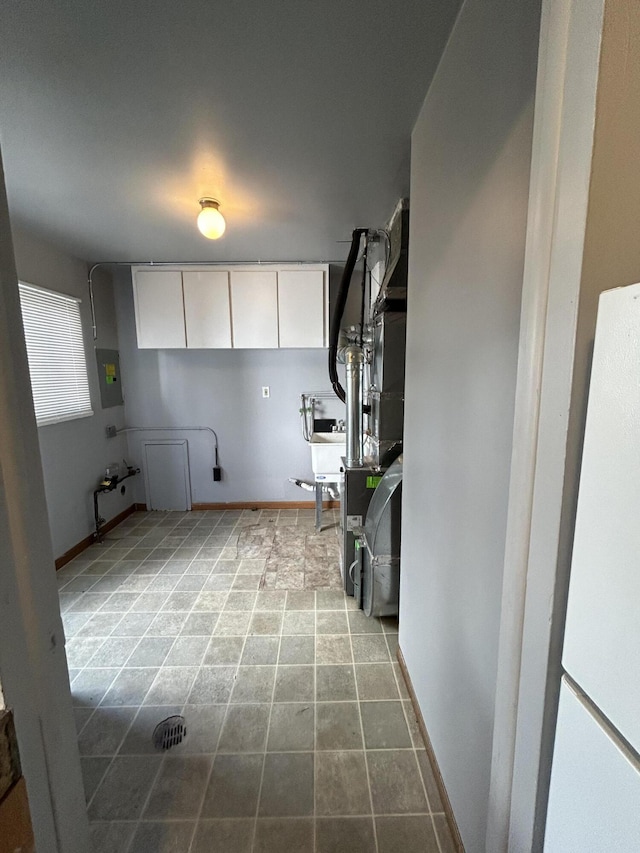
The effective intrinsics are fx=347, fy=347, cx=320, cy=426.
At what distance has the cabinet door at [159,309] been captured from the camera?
3.18 meters

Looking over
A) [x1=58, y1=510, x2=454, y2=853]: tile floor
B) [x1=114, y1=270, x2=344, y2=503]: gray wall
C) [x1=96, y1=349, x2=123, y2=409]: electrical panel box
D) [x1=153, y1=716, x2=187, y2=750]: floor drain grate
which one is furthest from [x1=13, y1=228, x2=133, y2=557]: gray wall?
[x1=153, y1=716, x2=187, y2=750]: floor drain grate

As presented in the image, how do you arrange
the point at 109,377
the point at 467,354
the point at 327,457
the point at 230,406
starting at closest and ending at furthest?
the point at 467,354
the point at 327,457
the point at 109,377
the point at 230,406

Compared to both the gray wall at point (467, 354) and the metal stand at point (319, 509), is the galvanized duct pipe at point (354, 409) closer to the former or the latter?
the gray wall at point (467, 354)

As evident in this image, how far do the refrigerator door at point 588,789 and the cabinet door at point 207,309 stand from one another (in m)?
3.27

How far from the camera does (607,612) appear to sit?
45 centimetres

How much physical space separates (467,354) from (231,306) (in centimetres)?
275

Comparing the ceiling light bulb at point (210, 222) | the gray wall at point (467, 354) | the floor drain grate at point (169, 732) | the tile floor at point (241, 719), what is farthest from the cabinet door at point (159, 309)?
the floor drain grate at point (169, 732)

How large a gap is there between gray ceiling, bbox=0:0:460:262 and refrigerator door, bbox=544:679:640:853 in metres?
1.61

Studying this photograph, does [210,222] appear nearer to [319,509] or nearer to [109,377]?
[109,377]

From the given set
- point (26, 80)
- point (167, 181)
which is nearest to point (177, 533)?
point (167, 181)

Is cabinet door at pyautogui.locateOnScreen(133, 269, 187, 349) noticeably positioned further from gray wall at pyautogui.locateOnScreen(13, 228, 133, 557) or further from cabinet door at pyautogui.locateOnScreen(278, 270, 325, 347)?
cabinet door at pyautogui.locateOnScreen(278, 270, 325, 347)

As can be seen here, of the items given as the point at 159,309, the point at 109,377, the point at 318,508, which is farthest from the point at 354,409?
the point at 109,377

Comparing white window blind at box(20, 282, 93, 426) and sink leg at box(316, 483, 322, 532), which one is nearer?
white window blind at box(20, 282, 93, 426)

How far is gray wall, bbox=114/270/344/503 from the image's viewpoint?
361cm
